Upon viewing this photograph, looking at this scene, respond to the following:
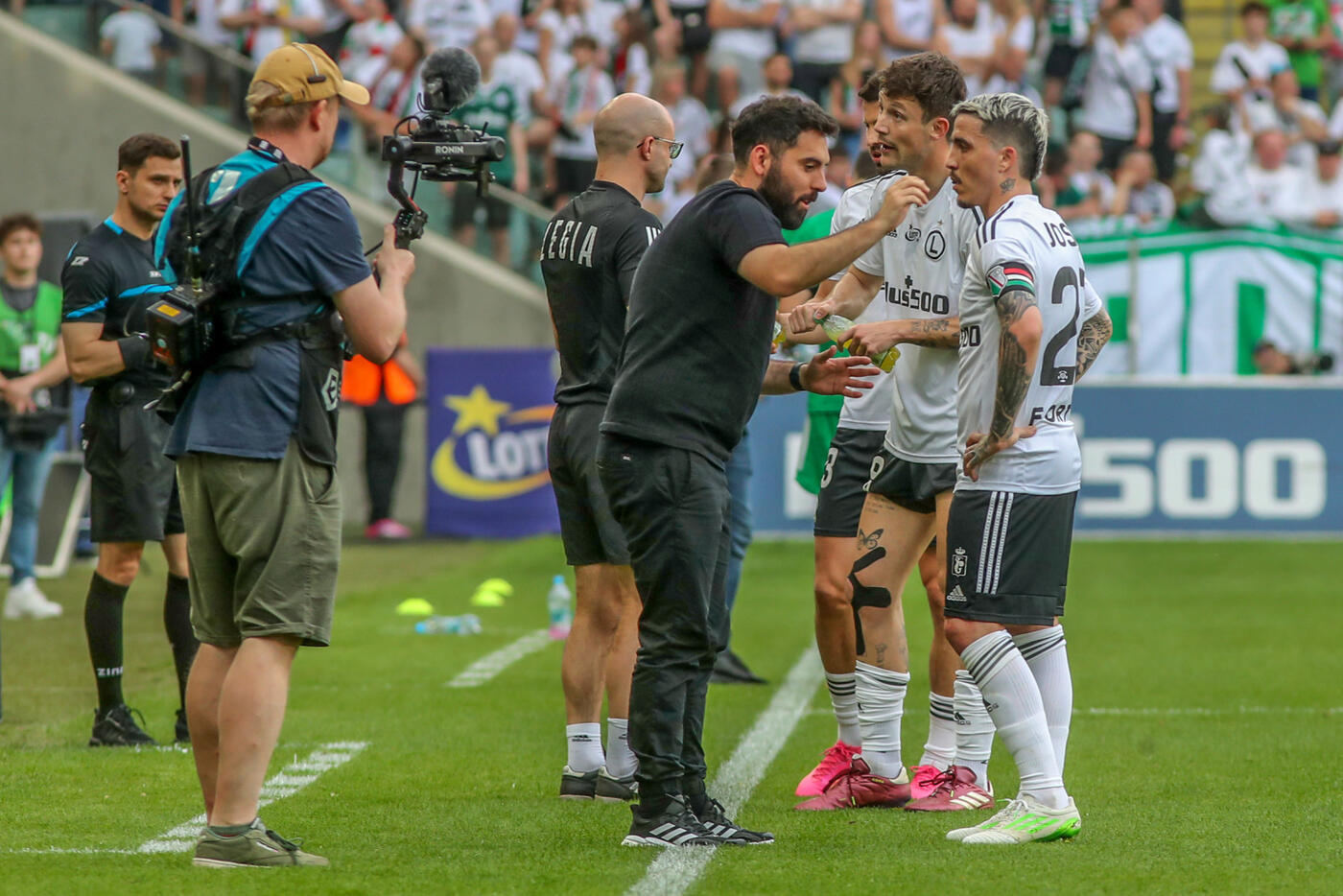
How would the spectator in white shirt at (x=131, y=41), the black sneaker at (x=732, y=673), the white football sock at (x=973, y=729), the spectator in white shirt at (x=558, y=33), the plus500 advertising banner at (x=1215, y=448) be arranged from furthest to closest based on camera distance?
the spectator in white shirt at (x=558, y=33)
the spectator in white shirt at (x=131, y=41)
the plus500 advertising banner at (x=1215, y=448)
the black sneaker at (x=732, y=673)
the white football sock at (x=973, y=729)

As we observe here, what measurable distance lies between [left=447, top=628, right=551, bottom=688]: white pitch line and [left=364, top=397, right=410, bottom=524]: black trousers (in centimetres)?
650

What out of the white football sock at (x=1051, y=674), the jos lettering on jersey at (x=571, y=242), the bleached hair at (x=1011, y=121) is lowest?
the white football sock at (x=1051, y=674)

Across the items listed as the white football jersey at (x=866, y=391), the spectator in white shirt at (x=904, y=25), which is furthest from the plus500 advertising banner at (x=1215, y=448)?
the white football jersey at (x=866, y=391)

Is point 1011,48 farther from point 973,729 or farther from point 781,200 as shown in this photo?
point 781,200

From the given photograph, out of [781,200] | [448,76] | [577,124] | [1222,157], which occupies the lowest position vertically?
[781,200]

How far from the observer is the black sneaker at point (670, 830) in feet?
17.3

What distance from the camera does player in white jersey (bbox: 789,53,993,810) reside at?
6.15m

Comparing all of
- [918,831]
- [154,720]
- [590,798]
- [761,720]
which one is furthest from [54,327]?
→ [918,831]

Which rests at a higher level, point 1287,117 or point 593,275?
point 1287,117

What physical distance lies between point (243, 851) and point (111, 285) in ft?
10.5

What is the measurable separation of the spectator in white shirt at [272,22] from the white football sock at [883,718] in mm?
15046

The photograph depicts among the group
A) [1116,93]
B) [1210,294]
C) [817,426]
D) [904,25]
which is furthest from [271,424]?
[1116,93]

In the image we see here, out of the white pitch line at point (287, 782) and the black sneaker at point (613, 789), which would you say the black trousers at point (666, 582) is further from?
the white pitch line at point (287, 782)

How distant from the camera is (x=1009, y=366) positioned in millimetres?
5293
